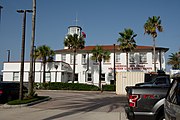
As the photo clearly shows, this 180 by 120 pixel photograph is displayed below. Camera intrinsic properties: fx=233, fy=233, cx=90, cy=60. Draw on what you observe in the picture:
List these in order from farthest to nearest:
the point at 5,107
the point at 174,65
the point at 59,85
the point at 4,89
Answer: the point at 174,65 < the point at 59,85 < the point at 4,89 < the point at 5,107

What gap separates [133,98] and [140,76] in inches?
854

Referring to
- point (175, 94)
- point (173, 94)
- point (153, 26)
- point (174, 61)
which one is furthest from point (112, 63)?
point (175, 94)

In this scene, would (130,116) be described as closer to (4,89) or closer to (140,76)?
(4,89)

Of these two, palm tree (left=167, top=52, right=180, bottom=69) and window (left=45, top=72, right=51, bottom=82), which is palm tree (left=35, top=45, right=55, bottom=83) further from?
palm tree (left=167, top=52, right=180, bottom=69)

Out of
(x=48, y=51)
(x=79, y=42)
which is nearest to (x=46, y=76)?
(x=48, y=51)

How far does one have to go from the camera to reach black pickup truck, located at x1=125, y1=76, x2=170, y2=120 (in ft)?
20.8

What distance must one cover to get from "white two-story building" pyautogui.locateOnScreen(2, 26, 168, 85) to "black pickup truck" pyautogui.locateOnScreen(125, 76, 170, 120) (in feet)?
106

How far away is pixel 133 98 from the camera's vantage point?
6602 mm

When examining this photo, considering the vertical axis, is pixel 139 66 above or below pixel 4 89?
above

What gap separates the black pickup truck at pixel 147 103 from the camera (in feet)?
20.8

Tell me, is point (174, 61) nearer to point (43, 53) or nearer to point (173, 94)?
point (43, 53)

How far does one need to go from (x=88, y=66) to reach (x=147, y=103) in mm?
36481

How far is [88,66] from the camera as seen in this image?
4288 centimetres

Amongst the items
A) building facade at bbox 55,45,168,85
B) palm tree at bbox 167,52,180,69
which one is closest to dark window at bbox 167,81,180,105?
building facade at bbox 55,45,168,85
